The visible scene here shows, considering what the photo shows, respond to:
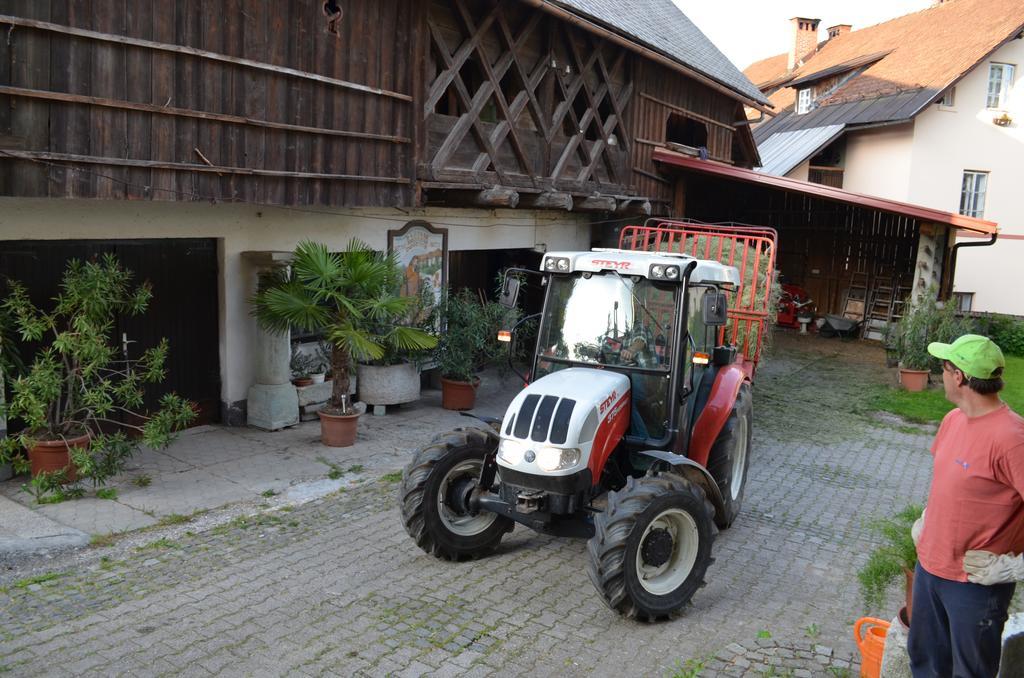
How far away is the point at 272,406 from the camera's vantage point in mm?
9320

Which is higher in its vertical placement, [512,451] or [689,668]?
[512,451]

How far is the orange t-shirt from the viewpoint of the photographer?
352cm

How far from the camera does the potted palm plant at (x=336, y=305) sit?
27.9 feet

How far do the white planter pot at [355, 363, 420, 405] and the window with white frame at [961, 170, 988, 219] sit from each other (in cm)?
1988

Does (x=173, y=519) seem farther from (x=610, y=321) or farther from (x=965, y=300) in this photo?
(x=965, y=300)

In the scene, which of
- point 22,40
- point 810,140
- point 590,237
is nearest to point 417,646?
point 22,40

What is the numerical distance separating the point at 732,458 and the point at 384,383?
488 cm

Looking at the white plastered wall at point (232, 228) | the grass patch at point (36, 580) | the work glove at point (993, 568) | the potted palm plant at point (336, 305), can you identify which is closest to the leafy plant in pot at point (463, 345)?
the white plastered wall at point (232, 228)

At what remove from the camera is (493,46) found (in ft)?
36.8

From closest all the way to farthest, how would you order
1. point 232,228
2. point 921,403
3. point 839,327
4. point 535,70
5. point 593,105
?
1. point 232,228
2. point 535,70
3. point 921,403
4. point 593,105
5. point 839,327

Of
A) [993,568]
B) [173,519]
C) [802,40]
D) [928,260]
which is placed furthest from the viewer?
Result: [802,40]

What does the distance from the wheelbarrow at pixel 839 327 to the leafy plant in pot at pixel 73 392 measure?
1760 centimetres

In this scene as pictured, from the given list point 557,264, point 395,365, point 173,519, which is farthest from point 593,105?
point 173,519

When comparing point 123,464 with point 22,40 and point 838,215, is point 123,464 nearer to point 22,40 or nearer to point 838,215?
point 22,40
